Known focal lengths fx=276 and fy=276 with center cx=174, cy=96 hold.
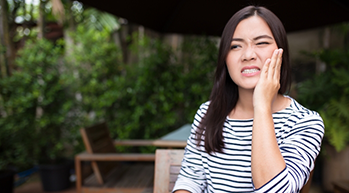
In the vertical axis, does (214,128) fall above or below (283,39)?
below

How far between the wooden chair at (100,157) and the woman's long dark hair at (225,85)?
1.28 meters

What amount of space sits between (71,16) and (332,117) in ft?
15.9

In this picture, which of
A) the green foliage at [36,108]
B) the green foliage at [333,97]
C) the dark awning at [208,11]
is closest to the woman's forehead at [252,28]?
the dark awning at [208,11]

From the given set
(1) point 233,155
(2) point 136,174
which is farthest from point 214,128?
(2) point 136,174

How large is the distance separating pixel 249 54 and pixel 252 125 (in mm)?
303

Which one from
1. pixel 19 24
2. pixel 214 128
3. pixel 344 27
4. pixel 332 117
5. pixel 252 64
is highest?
pixel 19 24

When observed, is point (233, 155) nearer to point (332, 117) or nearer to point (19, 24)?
point (332, 117)

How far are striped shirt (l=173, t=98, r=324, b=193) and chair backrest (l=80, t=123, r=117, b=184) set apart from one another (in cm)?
161

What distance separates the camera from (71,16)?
5.46 m

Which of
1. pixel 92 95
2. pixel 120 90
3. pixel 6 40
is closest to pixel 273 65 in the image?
pixel 120 90

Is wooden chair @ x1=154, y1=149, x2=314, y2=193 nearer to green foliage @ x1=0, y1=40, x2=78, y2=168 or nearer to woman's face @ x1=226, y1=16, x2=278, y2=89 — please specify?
woman's face @ x1=226, y1=16, x2=278, y2=89

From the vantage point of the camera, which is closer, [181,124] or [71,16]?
[181,124]

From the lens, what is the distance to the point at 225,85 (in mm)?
1298

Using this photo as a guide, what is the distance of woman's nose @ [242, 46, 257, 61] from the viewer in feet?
3.37
